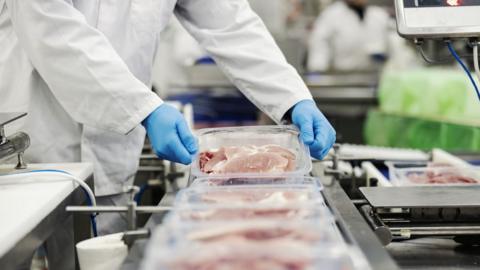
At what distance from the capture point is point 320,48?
6.60m

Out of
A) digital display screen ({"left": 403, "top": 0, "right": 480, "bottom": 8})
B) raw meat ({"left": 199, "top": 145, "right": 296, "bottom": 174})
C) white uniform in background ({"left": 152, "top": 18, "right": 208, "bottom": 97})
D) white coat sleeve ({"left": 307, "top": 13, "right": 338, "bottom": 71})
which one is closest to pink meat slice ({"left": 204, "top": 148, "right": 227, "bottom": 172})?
raw meat ({"left": 199, "top": 145, "right": 296, "bottom": 174})

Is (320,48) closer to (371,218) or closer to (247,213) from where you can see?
(371,218)

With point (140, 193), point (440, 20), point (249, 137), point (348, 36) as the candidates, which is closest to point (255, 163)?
point (249, 137)

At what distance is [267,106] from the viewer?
1841mm

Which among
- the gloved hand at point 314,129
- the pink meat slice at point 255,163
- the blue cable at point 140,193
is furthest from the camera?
the blue cable at point 140,193

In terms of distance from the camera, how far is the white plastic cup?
38.8 inches

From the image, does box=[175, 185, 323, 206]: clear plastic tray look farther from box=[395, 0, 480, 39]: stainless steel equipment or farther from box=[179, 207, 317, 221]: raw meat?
box=[395, 0, 480, 39]: stainless steel equipment

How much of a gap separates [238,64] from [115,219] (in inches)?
25.0

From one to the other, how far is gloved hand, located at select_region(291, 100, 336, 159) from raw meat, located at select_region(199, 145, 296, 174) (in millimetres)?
141

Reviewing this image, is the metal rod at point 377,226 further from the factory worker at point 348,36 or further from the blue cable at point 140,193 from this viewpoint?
the factory worker at point 348,36

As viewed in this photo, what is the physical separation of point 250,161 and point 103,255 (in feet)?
1.42

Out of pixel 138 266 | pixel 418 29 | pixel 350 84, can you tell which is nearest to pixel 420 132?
pixel 350 84

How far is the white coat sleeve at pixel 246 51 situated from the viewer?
1.81 metres

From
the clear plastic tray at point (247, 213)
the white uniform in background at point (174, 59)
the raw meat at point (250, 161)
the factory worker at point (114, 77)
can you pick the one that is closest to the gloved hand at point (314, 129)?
the factory worker at point (114, 77)
